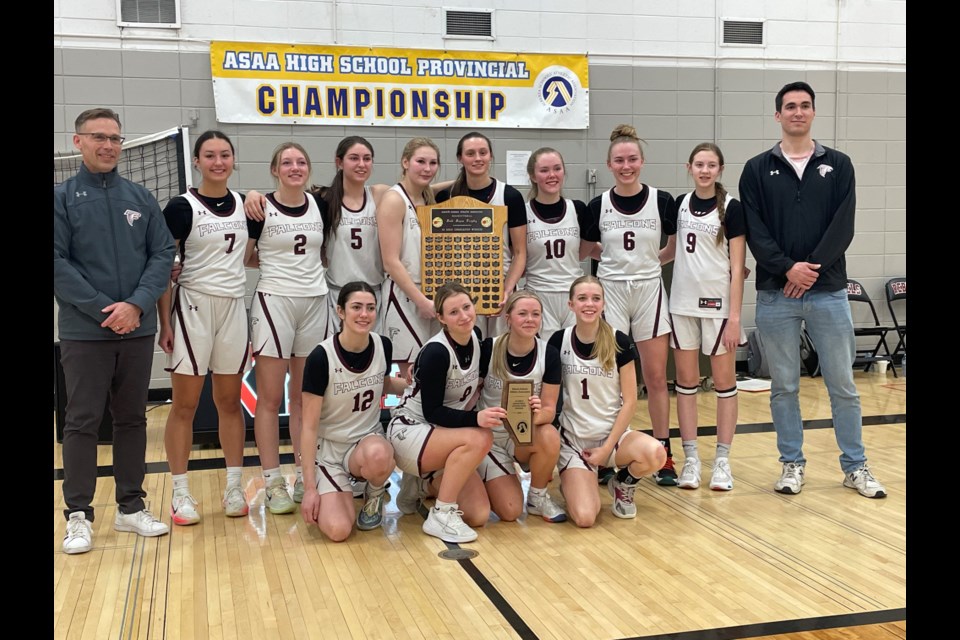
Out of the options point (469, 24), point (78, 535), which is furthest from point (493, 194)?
point (469, 24)

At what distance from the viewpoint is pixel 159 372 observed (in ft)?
23.2

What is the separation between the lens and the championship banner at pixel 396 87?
6824mm

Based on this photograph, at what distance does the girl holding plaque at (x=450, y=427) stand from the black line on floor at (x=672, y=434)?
1.66m

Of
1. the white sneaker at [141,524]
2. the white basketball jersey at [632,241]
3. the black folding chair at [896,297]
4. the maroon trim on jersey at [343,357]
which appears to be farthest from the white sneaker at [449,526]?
the black folding chair at [896,297]

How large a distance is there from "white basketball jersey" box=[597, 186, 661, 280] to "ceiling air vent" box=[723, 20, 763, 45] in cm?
422

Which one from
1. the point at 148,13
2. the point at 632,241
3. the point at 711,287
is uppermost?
the point at 148,13

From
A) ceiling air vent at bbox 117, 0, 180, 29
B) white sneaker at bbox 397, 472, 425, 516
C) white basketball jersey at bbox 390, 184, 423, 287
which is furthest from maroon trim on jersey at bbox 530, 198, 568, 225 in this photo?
ceiling air vent at bbox 117, 0, 180, 29

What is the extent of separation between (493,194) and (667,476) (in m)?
1.65

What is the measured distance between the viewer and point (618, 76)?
24.8ft

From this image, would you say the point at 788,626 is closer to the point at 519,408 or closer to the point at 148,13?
the point at 519,408

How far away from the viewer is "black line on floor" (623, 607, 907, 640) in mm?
2541

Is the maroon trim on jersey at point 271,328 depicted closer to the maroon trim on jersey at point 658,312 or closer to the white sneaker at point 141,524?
the white sneaker at point 141,524

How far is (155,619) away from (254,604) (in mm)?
305
